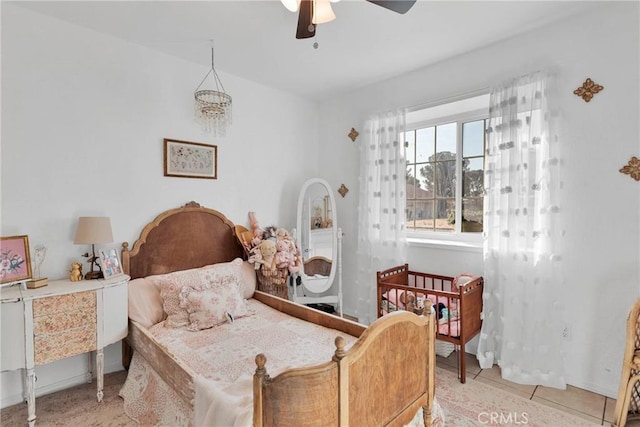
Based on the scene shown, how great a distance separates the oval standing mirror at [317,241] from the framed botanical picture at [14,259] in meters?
2.36

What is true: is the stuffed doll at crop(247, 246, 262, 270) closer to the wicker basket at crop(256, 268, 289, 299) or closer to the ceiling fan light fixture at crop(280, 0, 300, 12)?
the wicker basket at crop(256, 268, 289, 299)

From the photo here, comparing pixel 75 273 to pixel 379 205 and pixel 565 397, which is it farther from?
pixel 565 397

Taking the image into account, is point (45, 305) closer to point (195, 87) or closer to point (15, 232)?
point (15, 232)

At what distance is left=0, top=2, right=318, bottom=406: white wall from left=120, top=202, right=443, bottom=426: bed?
32 cm

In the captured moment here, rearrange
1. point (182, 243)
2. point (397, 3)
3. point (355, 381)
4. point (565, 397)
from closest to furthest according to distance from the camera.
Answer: point (355, 381) < point (397, 3) < point (565, 397) < point (182, 243)

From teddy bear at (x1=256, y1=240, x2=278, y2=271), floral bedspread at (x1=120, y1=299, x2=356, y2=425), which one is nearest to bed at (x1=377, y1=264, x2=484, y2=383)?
floral bedspread at (x1=120, y1=299, x2=356, y2=425)

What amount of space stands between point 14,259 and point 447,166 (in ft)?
12.3

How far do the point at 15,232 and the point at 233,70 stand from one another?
2.27 m

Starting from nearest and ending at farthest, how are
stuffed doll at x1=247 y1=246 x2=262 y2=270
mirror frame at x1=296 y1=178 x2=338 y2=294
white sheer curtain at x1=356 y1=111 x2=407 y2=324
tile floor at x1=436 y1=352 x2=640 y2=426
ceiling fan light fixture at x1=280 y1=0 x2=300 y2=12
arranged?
1. ceiling fan light fixture at x1=280 y1=0 x2=300 y2=12
2. tile floor at x1=436 y1=352 x2=640 y2=426
3. stuffed doll at x1=247 y1=246 x2=262 y2=270
4. white sheer curtain at x1=356 y1=111 x2=407 y2=324
5. mirror frame at x1=296 y1=178 x2=338 y2=294

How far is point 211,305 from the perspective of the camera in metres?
2.55

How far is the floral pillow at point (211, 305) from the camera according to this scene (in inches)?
98.1

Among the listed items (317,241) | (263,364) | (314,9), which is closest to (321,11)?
(314,9)

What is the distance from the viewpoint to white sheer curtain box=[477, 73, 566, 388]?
2.49 meters

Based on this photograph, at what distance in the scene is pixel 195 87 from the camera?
3.16 m
